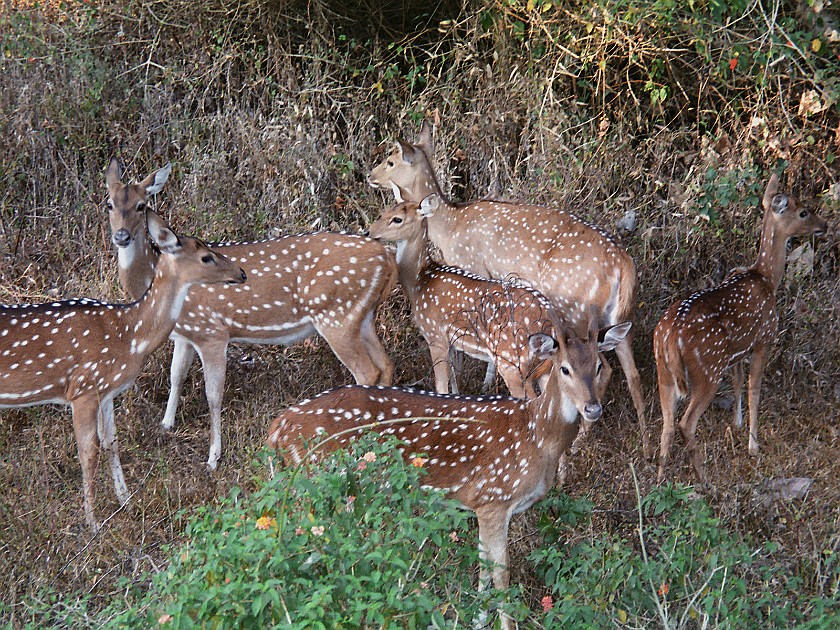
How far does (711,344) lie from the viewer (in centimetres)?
686

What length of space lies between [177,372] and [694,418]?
341 centimetres

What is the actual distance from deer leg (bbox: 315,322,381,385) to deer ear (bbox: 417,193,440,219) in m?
1.04

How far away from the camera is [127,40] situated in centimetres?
988

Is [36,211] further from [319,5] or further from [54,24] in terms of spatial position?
[319,5]

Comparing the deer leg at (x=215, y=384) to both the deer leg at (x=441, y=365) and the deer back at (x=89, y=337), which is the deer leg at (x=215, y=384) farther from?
the deer leg at (x=441, y=365)

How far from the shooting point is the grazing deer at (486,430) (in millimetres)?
5293

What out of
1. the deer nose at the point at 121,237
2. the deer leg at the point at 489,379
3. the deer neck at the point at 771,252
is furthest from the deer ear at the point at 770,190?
the deer nose at the point at 121,237

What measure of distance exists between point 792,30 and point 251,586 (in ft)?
19.6

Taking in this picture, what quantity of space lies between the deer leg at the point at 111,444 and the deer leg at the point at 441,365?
208 centimetres

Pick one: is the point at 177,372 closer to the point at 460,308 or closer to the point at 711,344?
the point at 460,308

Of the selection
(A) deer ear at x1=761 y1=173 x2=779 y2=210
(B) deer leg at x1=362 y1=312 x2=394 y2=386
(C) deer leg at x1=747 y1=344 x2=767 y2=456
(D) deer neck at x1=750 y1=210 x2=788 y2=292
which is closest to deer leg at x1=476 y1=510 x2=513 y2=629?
(B) deer leg at x1=362 y1=312 x2=394 y2=386

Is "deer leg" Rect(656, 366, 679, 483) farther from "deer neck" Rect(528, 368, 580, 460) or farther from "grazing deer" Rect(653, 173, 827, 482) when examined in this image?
"deer neck" Rect(528, 368, 580, 460)

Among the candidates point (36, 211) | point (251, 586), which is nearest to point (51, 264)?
point (36, 211)

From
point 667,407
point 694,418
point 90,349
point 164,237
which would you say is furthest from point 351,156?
point 694,418
